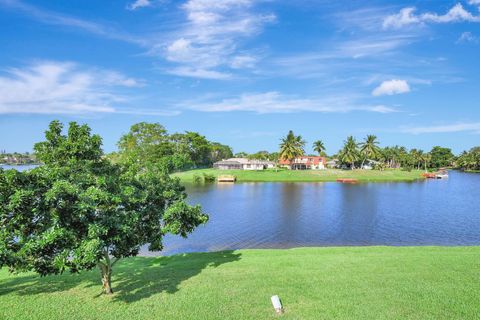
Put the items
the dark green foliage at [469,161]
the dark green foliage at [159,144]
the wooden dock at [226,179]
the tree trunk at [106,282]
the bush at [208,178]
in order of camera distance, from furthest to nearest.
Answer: the dark green foliage at [469,161] < the dark green foliage at [159,144] < the bush at [208,178] < the wooden dock at [226,179] < the tree trunk at [106,282]

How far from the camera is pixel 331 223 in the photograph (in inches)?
1620

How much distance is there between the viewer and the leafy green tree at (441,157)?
18090 cm

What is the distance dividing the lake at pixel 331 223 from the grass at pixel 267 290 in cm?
1157

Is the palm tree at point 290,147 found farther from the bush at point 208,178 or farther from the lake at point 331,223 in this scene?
the lake at point 331,223

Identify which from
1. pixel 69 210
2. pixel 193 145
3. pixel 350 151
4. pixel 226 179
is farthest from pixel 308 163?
pixel 69 210

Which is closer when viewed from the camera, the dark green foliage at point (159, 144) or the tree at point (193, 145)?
the dark green foliage at point (159, 144)

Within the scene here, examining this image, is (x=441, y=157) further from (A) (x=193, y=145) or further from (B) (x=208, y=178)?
(B) (x=208, y=178)

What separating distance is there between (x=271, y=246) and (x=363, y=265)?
1351 cm

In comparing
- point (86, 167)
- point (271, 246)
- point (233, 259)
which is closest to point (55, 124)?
point (86, 167)

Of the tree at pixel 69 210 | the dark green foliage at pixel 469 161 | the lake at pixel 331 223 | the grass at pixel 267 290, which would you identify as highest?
the dark green foliage at pixel 469 161

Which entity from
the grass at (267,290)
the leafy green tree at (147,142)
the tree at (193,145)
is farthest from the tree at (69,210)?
the tree at (193,145)

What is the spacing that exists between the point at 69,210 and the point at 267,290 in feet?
28.4

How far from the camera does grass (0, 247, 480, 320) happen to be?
1295cm

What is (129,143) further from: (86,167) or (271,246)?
(86,167)
